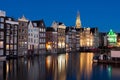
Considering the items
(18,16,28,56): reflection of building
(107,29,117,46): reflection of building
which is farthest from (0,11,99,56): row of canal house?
(107,29,117,46): reflection of building

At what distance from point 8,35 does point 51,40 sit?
31539 mm

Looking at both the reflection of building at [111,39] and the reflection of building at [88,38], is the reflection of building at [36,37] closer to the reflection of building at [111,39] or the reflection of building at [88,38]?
the reflection of building at [88,38]

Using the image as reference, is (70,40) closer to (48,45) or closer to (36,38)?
(48,45)

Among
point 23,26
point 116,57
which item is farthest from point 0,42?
point 116,57

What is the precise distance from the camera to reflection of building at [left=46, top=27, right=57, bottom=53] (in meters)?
104

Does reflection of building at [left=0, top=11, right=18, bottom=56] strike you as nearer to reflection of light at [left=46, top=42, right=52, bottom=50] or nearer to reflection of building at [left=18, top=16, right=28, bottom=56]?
reflection of building at [left=18, top=16, right=28, bottom=56]

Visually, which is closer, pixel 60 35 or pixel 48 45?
pixel 48 45

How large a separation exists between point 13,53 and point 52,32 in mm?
31263

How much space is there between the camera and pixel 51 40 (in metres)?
106

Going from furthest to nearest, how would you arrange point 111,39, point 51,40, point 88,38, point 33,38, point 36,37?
1. point 111,39
2. point 88,38
3. point 51,40
4. point 36,37
5. point 33,38

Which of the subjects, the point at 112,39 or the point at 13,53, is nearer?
the point at 13,53

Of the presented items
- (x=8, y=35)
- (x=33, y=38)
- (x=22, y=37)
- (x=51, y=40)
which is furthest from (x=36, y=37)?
(x=8, y=35)

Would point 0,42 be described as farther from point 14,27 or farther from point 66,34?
point 66,34

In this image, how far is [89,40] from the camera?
5827 inches
